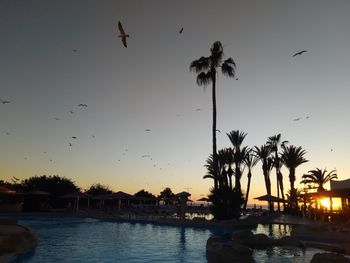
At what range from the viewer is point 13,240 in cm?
1448

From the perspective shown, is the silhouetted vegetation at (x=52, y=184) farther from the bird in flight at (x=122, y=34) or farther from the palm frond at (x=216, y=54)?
the bird in flight at (x=122, y=34)

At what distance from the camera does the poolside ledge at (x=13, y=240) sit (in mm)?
13594

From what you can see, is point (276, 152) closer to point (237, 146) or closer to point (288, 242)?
point (237, 146)

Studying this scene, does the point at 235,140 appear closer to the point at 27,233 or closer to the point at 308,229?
the point at 308,229

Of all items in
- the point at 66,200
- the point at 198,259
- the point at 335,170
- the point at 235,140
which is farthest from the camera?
the point at 66,200

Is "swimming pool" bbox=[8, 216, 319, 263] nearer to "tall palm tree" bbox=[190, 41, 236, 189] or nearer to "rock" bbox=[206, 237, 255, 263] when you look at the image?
"rock" bbox=[206, 237, 255, 263]

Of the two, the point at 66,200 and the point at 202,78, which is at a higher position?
the point at 202,78

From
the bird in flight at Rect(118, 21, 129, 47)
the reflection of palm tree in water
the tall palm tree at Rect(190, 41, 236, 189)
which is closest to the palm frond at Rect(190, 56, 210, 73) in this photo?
the tall palm tree at Rect(190, 41, 236, 189)

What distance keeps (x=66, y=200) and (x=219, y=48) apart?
44.4m

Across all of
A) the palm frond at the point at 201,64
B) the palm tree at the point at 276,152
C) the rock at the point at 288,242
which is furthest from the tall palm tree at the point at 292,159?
the rock at the point at 288,242

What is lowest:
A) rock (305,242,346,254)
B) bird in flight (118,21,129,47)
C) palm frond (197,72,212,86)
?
rock (305,242,346,254)

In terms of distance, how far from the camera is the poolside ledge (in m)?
13.6

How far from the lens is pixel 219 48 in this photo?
124 feet

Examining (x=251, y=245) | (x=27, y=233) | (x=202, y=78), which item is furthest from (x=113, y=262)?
(x=202, y=78)
